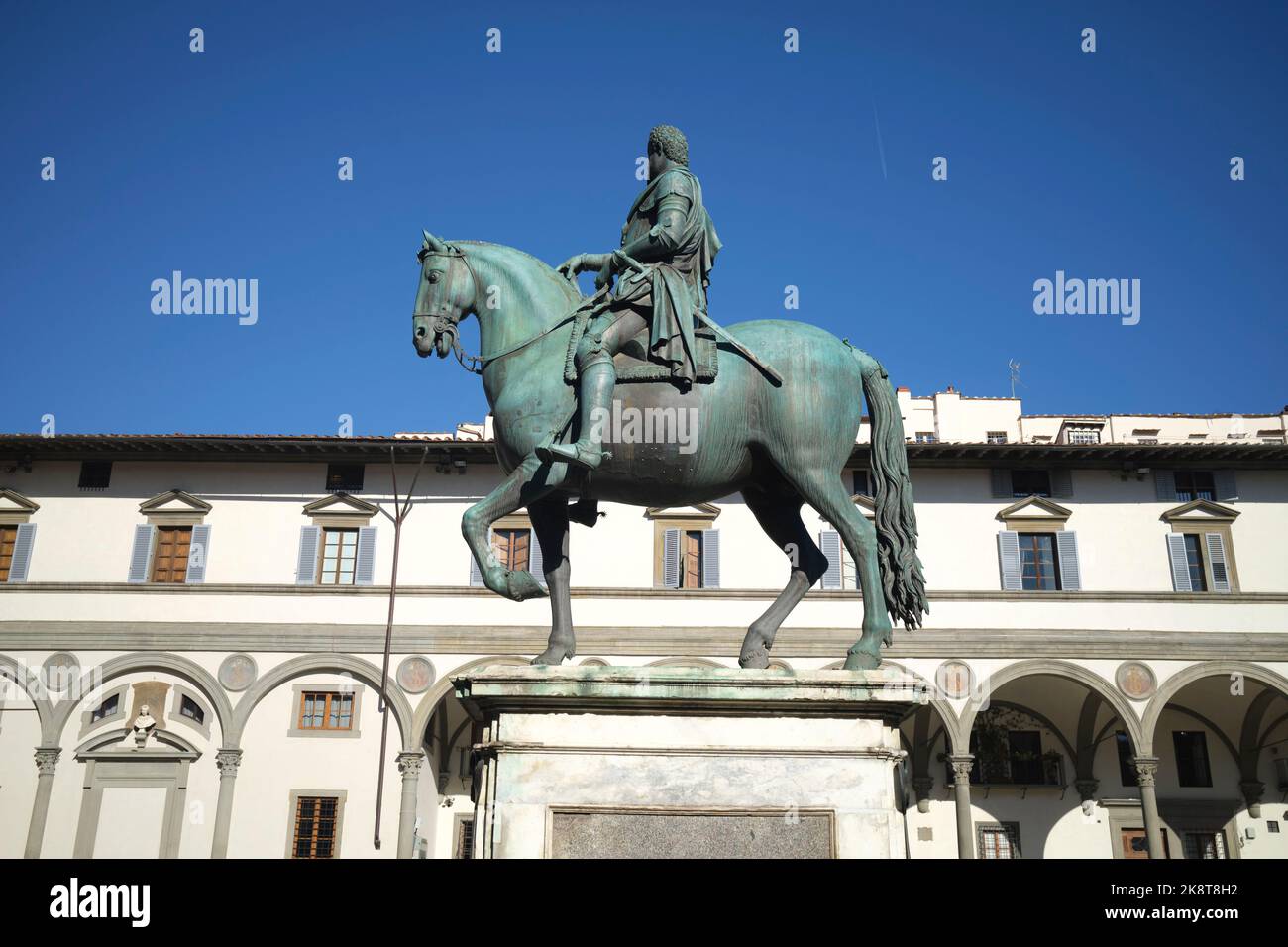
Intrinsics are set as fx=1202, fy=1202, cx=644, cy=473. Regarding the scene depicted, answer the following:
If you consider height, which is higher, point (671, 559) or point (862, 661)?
point (671, 559)

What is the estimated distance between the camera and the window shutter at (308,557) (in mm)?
26781

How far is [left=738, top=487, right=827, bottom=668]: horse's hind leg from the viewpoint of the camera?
246 inches

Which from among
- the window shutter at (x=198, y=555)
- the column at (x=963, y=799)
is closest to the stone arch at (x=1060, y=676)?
the column at (x=963, y=799)

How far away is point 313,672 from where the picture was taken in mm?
26000

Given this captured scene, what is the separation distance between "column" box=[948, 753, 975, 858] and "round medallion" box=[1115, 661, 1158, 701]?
11.9 feet

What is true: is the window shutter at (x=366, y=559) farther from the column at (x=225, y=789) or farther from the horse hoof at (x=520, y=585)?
the horse hoof at (x=520, y=585)

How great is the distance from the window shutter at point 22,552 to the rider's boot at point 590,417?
24752 millimetres

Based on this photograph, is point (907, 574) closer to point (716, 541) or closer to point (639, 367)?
point (639, 367)

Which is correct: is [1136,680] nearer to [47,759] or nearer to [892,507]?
[892,507]

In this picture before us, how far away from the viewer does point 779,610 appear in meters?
6.40

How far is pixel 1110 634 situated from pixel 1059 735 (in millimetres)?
3161

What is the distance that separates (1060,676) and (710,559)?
7911 mm

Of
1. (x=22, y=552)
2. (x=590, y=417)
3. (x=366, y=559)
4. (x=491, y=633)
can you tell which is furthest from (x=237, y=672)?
(x=590, y=417)

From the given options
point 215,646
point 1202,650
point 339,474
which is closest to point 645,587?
point 339,474
